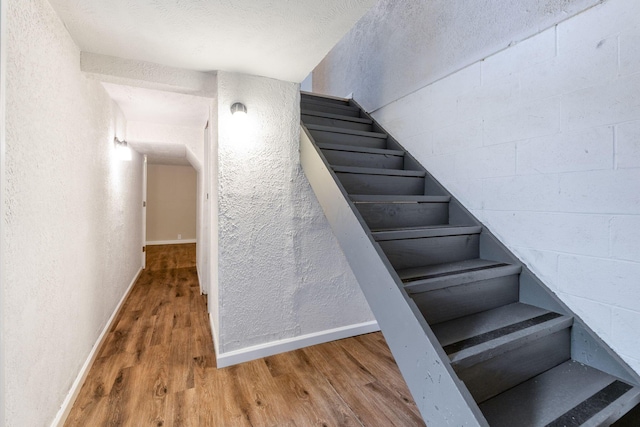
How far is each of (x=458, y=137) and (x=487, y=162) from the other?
1.00 ft

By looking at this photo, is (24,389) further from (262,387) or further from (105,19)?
(105,19)

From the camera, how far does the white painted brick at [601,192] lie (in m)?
1.19

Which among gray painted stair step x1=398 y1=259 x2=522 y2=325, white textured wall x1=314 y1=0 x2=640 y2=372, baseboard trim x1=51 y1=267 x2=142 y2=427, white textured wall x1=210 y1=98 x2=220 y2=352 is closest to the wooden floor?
baseboard trim x1=51 y1=267 x2=142 y2=427

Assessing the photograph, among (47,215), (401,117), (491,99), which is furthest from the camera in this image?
(401,117)

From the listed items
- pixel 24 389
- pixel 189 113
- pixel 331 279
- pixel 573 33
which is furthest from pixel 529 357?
pixel 189 113

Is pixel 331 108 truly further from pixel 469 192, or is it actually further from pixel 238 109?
pixel 469 192

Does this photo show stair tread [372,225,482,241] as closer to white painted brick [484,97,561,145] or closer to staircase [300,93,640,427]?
staircase [300,93,640,427]

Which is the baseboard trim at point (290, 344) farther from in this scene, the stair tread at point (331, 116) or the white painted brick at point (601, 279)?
the stair tread at point (331, 116)

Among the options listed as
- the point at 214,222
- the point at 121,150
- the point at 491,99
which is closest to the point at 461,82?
the point at 491,99

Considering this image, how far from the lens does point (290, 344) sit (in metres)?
2.19

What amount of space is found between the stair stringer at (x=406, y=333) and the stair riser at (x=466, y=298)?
0.67 ft

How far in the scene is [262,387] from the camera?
1761mm

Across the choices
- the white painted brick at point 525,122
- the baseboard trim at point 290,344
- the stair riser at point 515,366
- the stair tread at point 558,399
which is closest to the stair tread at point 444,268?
the stair riser at point 515,366

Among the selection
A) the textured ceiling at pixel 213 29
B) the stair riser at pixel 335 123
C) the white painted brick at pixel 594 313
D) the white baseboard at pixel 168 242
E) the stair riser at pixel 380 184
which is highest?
the textured ceiling at pixel 213 29
